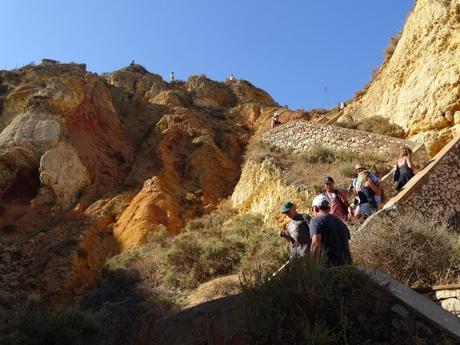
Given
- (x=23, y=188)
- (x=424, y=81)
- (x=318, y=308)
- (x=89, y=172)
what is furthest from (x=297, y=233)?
(x=23, y=188)

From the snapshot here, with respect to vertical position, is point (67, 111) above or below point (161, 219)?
above

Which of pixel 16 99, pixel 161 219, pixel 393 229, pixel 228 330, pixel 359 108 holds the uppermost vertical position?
pixel 16 99

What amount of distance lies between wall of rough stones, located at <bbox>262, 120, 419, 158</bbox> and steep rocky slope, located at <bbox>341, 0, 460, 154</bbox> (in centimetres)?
124

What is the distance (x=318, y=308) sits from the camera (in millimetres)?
5633

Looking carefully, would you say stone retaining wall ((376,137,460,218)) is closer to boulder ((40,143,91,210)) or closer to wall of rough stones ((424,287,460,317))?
wall of rough stones ((424,287,460,317))

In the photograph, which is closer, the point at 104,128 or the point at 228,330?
the point at 228,330

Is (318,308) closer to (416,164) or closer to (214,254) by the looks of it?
(214,254)

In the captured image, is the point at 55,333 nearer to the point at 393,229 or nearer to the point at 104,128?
the point at 393,229

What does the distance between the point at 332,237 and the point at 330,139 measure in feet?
41.0

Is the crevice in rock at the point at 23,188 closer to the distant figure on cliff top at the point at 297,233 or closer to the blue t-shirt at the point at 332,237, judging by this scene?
the distant figure on cliff top at the point at 297,233

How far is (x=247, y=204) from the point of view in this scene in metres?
19.7

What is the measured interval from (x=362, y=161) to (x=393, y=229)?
8217mm

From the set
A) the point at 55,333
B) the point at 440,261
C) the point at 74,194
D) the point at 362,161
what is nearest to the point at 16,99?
the point at 74,194

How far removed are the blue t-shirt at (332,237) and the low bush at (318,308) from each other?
1.01m
